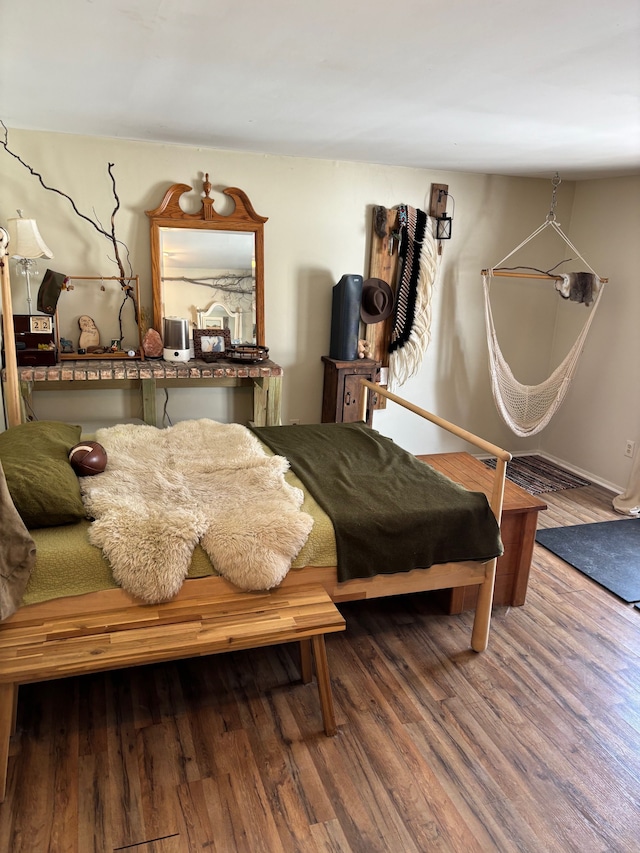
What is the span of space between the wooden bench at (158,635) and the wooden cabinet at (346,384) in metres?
2.10

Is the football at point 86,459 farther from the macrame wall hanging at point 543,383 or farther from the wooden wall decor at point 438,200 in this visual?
the wooden wall decor at point 438,200

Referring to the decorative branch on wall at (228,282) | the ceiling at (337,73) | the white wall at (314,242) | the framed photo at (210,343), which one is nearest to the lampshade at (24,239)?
the white wall at (314,242)

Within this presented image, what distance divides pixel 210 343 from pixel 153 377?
0.49 m

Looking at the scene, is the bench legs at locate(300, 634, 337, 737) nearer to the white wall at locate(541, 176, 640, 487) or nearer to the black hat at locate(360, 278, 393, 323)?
the black hat at locate(360, 278, 393, 323)

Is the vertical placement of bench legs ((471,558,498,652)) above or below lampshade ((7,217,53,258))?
below

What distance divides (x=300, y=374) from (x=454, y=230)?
1486mm

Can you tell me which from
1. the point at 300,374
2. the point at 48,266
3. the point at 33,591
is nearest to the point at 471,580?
the point at 33,591

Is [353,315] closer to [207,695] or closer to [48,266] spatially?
[48,266]

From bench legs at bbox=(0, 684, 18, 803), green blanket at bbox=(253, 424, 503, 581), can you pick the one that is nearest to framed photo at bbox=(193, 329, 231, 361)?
green blanket at bbox=(253, 424, 503, 581)

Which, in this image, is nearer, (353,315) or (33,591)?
(33,591)

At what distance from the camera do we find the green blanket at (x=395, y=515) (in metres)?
2.11

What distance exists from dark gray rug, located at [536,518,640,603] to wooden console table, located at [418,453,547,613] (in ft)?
1.80

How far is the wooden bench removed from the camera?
1.65 metres

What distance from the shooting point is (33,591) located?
5.91 ft
